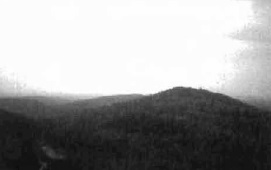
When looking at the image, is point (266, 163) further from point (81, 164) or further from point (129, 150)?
point (81, 164)

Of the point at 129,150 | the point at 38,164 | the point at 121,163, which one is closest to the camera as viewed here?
the point at 38,164

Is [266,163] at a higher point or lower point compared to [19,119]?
lower

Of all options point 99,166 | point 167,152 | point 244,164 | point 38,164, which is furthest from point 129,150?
point 38,164

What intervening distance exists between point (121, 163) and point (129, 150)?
26.5m

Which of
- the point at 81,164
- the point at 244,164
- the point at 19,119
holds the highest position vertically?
the point at 19,119

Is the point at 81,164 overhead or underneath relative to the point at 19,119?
underneath

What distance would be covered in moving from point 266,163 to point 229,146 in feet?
92.7

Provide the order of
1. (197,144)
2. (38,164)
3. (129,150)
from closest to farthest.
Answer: (38,164) < (129,150) < (197,144)

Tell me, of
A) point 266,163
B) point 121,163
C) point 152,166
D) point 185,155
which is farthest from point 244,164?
point 121,163

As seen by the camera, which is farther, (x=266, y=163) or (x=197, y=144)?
(x=197, y=144)

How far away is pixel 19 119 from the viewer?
141875mm

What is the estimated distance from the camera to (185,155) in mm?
164375

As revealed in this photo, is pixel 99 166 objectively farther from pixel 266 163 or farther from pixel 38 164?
pixel 266 163

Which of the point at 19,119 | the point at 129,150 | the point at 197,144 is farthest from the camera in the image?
the point at 197,144
